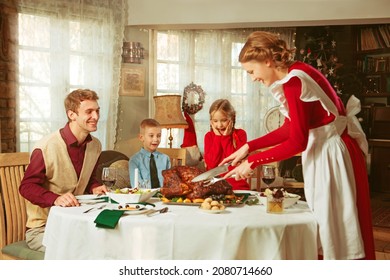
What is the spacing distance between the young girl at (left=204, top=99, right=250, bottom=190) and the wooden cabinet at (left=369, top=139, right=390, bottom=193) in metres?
1.76

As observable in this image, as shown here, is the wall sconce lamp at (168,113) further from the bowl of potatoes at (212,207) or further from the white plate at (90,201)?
the bowl of potatoes at (212,207)

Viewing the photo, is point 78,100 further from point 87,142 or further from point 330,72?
point 330,72

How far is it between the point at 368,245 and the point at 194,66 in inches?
55.4

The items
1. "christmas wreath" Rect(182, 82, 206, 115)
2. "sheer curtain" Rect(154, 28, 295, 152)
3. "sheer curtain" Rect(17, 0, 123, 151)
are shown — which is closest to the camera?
"sheer curtain" Rect(17, 0, 123, 151)

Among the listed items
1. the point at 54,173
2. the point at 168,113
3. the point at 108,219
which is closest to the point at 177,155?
the point at 168,113

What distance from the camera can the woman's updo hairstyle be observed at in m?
1.57

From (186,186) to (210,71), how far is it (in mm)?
1340

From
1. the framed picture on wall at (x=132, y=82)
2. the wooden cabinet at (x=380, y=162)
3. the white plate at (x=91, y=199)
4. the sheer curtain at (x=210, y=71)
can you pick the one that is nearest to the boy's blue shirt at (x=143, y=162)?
the sheer curtain at (x=210, y=71)

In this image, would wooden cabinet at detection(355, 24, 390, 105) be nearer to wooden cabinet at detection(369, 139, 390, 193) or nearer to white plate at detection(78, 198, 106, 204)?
wooden cabinet at detection(369, 139, 390, 193)

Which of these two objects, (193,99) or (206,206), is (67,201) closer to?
(206,206)

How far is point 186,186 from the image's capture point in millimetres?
1684

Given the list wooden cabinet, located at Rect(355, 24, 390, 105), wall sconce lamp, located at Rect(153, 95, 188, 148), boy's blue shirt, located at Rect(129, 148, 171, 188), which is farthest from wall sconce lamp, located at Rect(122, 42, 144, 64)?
wooden cabinet, located at Rect(355, 24, 390, 105)

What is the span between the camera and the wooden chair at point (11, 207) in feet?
6.20
